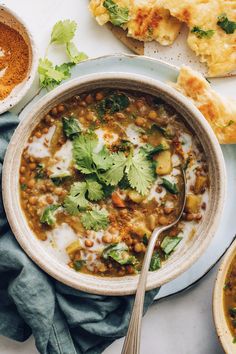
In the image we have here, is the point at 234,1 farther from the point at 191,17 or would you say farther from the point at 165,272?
the point at 165,272

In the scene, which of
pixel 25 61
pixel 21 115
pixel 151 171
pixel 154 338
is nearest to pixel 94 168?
pixel 151 171

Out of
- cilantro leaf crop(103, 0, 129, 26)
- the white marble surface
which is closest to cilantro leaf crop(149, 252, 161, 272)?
the white marble surface

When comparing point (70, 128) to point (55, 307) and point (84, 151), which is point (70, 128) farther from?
point (55, 307)

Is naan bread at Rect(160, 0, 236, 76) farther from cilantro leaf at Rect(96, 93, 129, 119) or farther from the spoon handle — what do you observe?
the spoon handle

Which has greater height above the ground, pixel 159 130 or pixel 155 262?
pixel 159 130

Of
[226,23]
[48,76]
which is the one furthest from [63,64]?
[226,23]

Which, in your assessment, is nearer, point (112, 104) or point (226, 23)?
point (112, 104)
